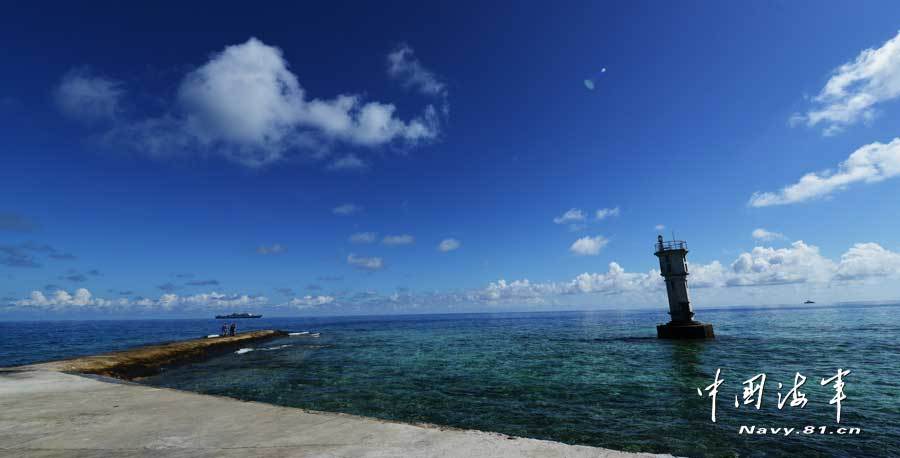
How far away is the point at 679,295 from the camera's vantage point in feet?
144

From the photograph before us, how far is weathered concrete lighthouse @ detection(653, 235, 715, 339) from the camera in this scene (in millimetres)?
43781

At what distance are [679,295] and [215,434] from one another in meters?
46.9

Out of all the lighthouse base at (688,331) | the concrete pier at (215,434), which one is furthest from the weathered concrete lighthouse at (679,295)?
the concrete pier at (215,434)

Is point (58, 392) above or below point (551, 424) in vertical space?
above

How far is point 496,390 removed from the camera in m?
20.7

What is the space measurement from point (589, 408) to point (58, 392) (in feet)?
64.4

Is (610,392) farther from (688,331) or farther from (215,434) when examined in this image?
(688,331)

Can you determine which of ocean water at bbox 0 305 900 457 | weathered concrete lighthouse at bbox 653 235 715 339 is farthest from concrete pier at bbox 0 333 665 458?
weathered concrete lighthouse at bbox 653 235 715 339

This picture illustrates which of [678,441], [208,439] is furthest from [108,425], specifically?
[678,441]

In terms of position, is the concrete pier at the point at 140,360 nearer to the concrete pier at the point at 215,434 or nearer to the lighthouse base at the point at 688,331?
the concrete pier at the point at 215,434

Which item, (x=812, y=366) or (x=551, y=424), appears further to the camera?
→ (x=812, y=366)

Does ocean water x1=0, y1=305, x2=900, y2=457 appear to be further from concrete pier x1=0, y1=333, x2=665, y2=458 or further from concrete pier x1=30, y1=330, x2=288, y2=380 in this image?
concrete pier x1=0, y1=333, x2=665, y2=458

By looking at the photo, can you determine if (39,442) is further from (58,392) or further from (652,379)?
(652,379)

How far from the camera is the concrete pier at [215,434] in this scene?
673 centimetres
